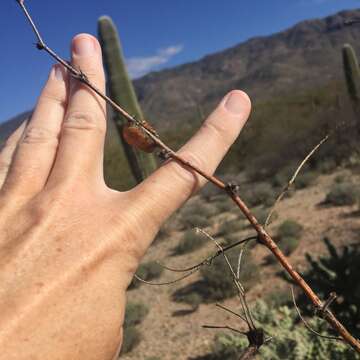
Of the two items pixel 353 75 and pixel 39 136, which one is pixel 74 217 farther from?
pixel 353 75

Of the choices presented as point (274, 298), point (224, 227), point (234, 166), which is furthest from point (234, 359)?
point (234, 166)

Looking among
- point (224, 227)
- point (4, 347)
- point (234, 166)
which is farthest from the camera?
point (234, 166)

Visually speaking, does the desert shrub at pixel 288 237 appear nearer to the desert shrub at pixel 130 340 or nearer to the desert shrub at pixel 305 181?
the desert shrub at pixel 130 340

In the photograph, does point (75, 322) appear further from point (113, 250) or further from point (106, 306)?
point (113, 250)

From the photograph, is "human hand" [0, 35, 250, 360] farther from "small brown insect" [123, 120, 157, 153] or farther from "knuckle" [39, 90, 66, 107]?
"small brown insect" [123, 120, 157, 153]

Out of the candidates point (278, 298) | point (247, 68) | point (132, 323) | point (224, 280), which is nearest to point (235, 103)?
point (278, 298)

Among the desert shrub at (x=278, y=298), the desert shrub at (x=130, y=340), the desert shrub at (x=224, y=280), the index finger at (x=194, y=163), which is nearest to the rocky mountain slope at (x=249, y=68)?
the desert shrub at (x=224, y=280)

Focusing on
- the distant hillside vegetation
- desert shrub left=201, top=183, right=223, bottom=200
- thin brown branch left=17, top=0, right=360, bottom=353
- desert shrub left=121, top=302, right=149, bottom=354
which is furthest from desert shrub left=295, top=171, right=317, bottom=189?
thin brown branch left=17, top=0, right=360, bottom=353
